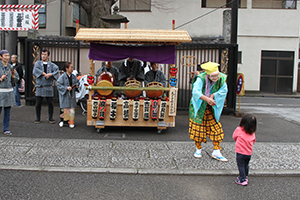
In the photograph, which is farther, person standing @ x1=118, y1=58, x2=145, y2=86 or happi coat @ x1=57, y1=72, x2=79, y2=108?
person standing @ x1=118, y1=58, x2=145, y2=86

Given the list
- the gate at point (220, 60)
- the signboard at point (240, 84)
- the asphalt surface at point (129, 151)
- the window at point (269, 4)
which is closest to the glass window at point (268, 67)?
the window at point (269, 4)

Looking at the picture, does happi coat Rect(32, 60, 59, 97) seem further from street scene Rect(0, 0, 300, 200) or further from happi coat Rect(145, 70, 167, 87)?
happi coat Rect(145, 70, 167, 87)

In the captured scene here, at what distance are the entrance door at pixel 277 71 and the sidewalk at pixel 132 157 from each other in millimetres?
15862

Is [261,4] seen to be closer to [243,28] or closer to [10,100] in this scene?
[243,28]

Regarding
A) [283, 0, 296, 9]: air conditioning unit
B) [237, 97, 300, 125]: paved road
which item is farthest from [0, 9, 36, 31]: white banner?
[283, 0, 296, 9]: air conditioning unit

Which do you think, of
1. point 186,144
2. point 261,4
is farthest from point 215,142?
point 261,4

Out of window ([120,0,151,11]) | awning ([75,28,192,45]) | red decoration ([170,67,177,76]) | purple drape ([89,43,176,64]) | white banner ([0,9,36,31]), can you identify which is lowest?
red decoration ([170,67,177,76])

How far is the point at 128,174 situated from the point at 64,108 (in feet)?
11.6

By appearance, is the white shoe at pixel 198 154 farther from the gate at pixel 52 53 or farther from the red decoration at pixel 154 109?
the gate at pixel 52 53

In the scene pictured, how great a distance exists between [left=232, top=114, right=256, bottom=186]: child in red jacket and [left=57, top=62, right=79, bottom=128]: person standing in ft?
14.9

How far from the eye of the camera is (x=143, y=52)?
7.09m

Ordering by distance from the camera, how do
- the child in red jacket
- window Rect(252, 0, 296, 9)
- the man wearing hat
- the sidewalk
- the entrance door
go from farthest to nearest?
window Rect(252, 0, 296, 9)
the entrance door
the man wearing hat
the sidewalk
the child in red jacket

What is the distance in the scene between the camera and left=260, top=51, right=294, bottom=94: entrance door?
66.7ft

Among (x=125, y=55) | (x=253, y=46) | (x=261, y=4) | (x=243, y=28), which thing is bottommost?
(x=125, y=55)
